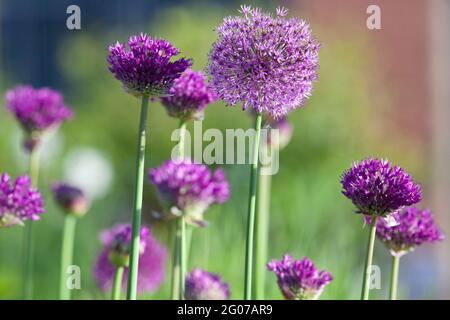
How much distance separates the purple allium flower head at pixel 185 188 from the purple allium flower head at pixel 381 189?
0.34 m

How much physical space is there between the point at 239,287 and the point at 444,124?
3939 mm

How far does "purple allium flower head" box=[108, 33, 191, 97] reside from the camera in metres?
1.20

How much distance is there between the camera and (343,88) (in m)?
4.97

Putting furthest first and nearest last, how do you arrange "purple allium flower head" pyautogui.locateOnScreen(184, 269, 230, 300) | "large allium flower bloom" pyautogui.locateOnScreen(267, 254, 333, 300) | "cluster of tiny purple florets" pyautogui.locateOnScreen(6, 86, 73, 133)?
"cluster of tiny purple florets" pyautogui.locateOnScreen(6, 86, 73, 133)
"purple allium flower head" pyautogui.locateOnScreen(184, 269, 230, 300)
"large allium flower bloom" pyautogui.locateOnScreen(267, 254, 333, 300)

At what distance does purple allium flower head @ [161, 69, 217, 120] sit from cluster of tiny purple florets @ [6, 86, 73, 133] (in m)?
0.45

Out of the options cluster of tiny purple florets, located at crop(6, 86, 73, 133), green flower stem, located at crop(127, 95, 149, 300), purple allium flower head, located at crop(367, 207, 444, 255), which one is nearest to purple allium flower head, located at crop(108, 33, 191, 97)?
green flower stem, located at crop(127, 95, 149, 300)

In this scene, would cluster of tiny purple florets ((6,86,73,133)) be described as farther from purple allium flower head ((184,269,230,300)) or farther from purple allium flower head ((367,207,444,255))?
purple allium flower head ((367,207,444,255))

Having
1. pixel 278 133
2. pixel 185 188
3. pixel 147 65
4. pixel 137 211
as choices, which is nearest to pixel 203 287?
pixel 185 188

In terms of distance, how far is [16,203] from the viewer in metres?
1.36

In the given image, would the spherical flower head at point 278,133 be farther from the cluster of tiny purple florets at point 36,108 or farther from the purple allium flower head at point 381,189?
the purple allium flower head at point 381,189

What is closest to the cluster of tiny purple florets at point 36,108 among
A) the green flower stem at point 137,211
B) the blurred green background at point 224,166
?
the blurred green background at point 224,166

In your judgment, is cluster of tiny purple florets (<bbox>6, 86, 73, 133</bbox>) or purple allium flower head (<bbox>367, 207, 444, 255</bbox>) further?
cluster of tiny purple florets (<bbox>6, 86, 73, 133</bbox>)

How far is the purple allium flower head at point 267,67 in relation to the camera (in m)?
1.18
